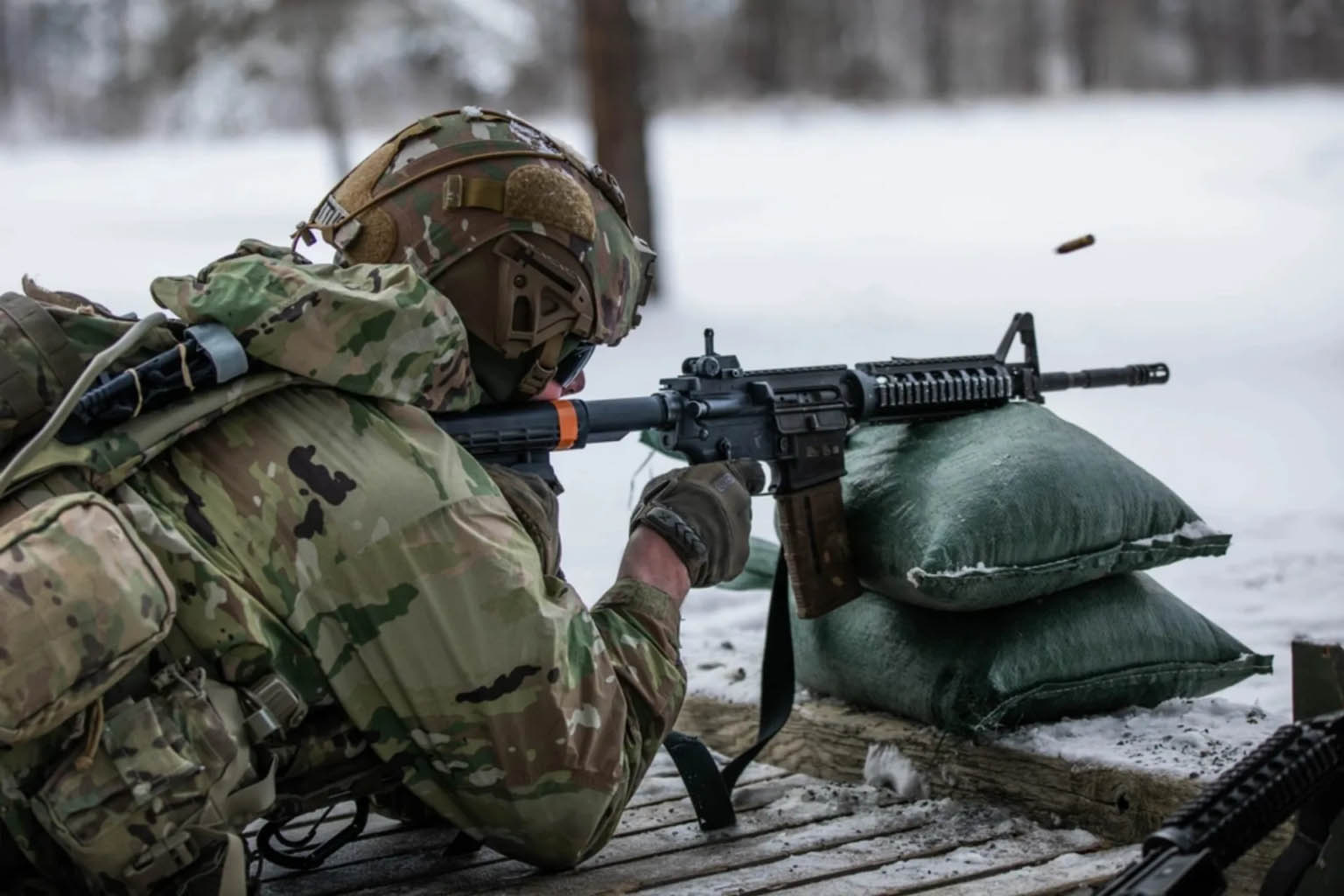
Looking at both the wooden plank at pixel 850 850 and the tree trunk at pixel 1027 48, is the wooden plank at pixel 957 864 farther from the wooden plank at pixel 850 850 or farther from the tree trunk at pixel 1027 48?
the tree trunk at pixel 1027 48

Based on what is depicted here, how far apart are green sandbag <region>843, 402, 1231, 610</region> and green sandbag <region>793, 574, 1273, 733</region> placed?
8cm

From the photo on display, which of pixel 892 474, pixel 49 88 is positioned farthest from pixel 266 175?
pixel 892 474

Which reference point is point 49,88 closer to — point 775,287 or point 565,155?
point 775,287

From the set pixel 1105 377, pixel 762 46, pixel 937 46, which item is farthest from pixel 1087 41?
pixel 1105 377

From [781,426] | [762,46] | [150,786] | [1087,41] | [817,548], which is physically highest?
[762,46]

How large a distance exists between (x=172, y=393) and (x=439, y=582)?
1.51 ft

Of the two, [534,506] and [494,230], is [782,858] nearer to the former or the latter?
[534,506]

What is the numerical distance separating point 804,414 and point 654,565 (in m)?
0.68

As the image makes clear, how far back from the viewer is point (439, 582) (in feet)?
7.64

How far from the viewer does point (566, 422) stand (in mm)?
2887

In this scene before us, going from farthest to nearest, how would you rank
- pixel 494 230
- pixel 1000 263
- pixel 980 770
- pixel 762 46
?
pixel 762 46 → pixel 1000 263 → pixel 980 770 → pixel 494 230

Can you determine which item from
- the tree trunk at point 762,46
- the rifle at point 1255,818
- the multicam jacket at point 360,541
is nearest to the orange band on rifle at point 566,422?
the multicam jacket at point 360,541

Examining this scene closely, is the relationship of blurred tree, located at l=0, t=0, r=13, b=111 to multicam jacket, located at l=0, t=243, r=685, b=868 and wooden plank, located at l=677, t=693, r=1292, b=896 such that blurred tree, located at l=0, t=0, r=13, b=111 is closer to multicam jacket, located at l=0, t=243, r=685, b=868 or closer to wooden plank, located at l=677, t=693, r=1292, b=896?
wooden plank, located at l=677, t=693, r=1292, b=896

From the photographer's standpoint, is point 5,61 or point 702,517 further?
point 5,61
